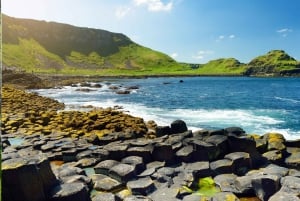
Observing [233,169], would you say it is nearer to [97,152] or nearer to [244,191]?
[244,191]

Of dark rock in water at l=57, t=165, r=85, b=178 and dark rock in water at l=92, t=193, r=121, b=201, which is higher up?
dark rock in water at l=57, t=165, r=85, b=178

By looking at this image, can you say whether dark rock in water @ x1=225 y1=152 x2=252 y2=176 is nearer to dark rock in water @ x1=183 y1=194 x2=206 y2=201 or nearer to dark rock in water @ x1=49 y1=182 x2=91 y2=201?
dark rock in water @ x1=183 y1=194 x2=206 y2=201

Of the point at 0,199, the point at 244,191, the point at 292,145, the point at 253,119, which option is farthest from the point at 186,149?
the point at 253,119

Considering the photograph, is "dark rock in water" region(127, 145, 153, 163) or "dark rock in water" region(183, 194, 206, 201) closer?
"dark rock in water" region(183, 194, 206, 201)

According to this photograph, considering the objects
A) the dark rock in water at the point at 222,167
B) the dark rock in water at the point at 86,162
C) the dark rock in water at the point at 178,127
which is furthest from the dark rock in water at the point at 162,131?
the dark rock in water at the point at 222,167

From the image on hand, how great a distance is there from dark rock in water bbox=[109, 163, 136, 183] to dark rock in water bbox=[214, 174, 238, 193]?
3.03 m

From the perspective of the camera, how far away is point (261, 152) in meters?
14.8

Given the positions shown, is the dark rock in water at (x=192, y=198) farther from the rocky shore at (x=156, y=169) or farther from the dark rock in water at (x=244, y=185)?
the dark rock in water at (x=244, y=185)

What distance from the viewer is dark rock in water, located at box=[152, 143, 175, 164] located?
13320mm

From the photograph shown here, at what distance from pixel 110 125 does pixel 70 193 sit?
544 inches

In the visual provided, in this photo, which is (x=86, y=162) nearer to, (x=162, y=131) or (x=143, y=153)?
(x=143, y=153)

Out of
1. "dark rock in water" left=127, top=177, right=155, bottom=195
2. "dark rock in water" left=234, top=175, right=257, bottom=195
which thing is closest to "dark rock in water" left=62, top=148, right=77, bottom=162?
"dark rock in water" left=127, top=177, right=155, bottom=195

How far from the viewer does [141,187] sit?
10.2m

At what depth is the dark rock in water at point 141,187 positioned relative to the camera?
10141 mm
